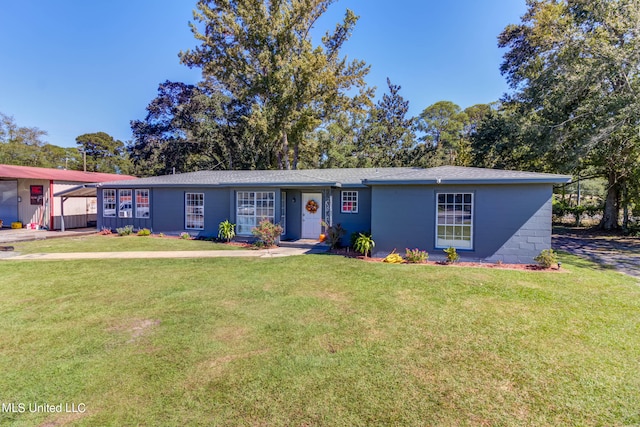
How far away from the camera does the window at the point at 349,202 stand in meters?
11.9

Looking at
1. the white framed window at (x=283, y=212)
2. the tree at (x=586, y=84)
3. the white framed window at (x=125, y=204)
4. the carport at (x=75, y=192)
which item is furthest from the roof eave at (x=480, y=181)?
the carport at (x=75, y=192)

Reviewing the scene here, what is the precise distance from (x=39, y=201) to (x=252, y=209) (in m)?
13.2

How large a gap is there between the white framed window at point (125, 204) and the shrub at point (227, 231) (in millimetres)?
5763

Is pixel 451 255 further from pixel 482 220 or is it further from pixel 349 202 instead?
pixel 349 202

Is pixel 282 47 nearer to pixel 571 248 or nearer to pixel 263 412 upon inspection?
pixel 571 248

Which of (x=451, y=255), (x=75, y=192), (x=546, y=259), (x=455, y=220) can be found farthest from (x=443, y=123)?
(x=75, y=192)

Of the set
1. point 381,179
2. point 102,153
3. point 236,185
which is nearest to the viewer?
point 381,179

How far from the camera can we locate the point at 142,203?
48.9ft

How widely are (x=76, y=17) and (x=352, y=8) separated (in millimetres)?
16141

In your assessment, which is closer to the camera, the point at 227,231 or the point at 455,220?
the point at 455,220

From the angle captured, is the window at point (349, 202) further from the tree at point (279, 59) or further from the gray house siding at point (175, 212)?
the tree at point (279, 59)

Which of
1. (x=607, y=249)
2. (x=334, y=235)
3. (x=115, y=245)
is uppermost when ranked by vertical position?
(x=334, y=235)

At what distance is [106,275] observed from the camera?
741 centimetres

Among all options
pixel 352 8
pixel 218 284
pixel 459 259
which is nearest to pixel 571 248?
pixel 459 259
